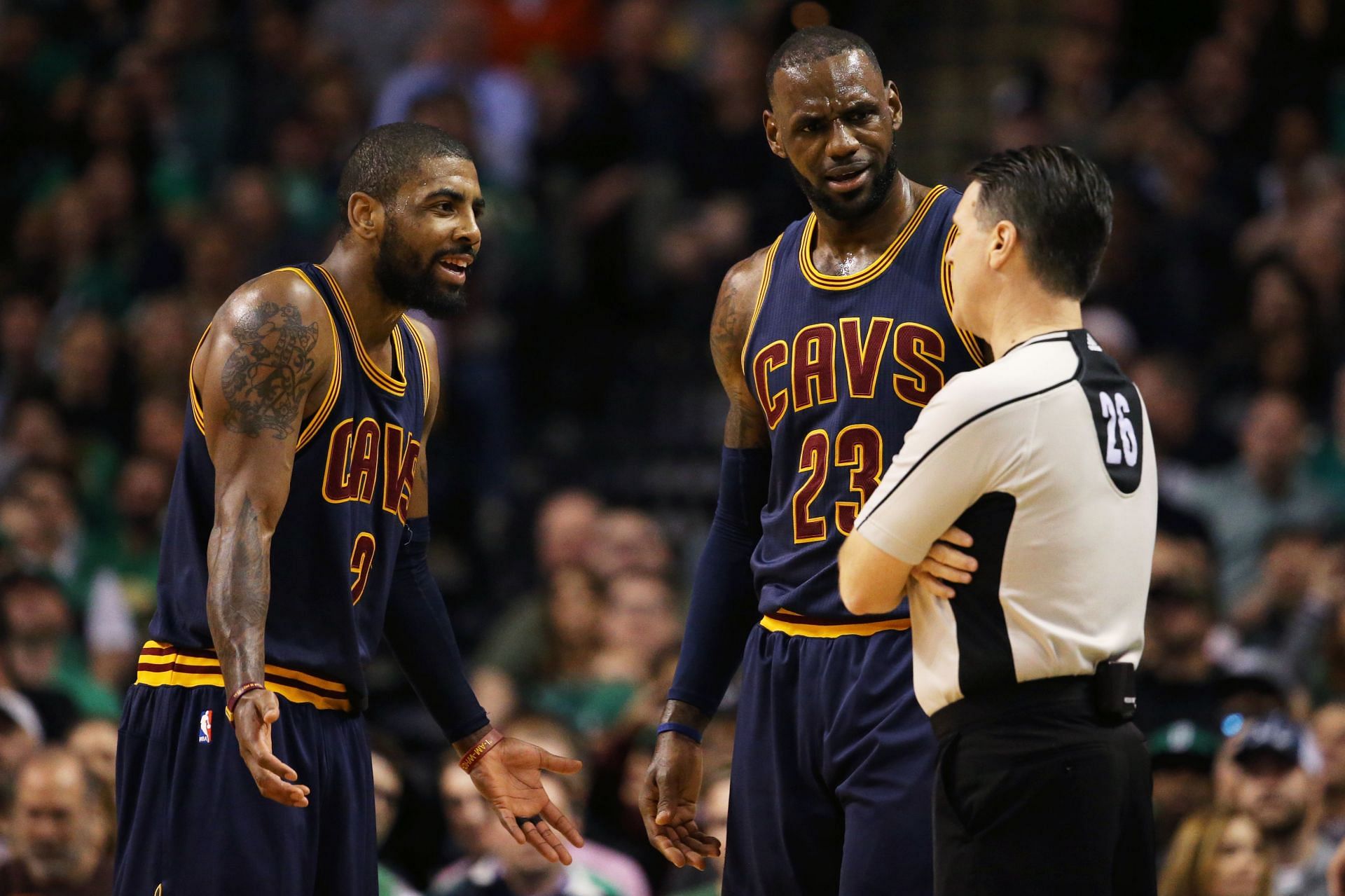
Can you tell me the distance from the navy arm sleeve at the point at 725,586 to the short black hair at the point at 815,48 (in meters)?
1.01

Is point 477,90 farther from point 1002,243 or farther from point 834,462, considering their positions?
point 1002,243

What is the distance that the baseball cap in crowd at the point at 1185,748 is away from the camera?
7586mm

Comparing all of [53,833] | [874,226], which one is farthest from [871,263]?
[53,833]

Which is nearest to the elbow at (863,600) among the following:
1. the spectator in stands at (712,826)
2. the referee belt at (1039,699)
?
the referee belt at (1039,699)

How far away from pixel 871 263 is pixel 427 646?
166cm

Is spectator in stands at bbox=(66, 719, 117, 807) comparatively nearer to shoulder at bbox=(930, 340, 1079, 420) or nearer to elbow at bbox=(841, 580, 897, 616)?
elbow at bbox=(841, 580, 897, 616)

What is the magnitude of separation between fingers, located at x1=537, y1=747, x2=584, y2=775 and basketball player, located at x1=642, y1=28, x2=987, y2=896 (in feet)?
1.42

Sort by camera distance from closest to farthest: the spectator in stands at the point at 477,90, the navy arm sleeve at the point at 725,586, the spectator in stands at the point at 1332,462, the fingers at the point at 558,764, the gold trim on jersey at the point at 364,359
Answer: the gold trim on jersey at the point at 364,359
the fingers at the point at 558,764
the navy arm sleeve at the point at 725,586
the spectator in stands at the point at 1332,462
the spectator in stands at the point at 477,90

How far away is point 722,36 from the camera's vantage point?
40.8 ft

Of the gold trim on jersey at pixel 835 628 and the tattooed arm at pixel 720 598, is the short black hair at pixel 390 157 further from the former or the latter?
the gold trim on jersey at pixel 835 628

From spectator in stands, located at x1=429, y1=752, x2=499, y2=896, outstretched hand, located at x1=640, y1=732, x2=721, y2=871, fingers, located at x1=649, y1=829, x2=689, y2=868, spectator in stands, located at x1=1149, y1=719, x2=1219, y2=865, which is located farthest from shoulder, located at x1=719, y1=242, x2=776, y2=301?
spectator in stands, located at x1=1149, y1=719, x2=1219, y2=865

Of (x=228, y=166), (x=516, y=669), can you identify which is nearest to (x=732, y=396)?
(x=516, y=669)

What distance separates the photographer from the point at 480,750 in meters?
5.35

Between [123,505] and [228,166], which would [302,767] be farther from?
[228,166]
